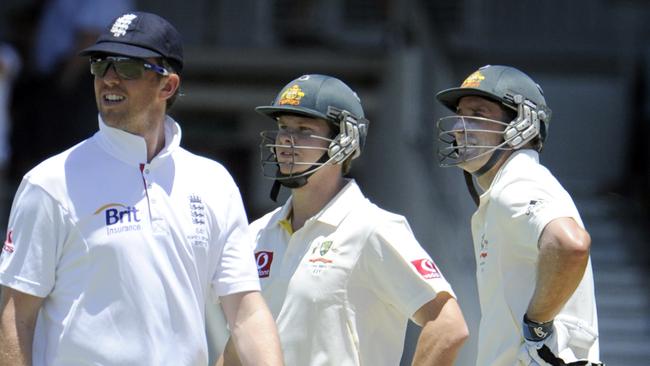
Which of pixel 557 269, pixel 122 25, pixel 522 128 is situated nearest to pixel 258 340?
pixel 557 269

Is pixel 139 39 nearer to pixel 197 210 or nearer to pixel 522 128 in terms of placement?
pixel 197 210

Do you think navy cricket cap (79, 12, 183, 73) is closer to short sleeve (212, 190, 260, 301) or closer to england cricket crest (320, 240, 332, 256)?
short sleeve (212, 190, 260, 301)

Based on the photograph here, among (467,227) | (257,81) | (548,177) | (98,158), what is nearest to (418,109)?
(467,227)

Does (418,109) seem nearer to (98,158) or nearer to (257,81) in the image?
(257,81)

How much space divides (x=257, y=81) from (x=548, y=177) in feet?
27.7

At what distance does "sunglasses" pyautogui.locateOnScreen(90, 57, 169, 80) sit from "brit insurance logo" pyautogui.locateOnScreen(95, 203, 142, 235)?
41cm

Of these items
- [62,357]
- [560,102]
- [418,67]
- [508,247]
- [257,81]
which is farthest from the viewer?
[257,81]

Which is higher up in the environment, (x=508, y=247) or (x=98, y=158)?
(x=98, y=158)

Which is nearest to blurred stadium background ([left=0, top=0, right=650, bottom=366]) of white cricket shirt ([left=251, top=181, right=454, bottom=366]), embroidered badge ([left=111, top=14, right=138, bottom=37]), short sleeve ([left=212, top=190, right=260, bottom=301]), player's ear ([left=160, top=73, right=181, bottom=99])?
white cricket shirt ([left=251, top=181, right=454, bottom=366])

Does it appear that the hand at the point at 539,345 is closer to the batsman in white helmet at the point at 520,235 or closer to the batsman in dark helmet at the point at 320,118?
the batsman in white helmet at the point at 520,235

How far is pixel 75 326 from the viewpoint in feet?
14.9

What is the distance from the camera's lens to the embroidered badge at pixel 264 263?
540 centimetres

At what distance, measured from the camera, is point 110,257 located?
4.55m

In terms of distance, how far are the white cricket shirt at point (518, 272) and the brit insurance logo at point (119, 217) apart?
126cm
